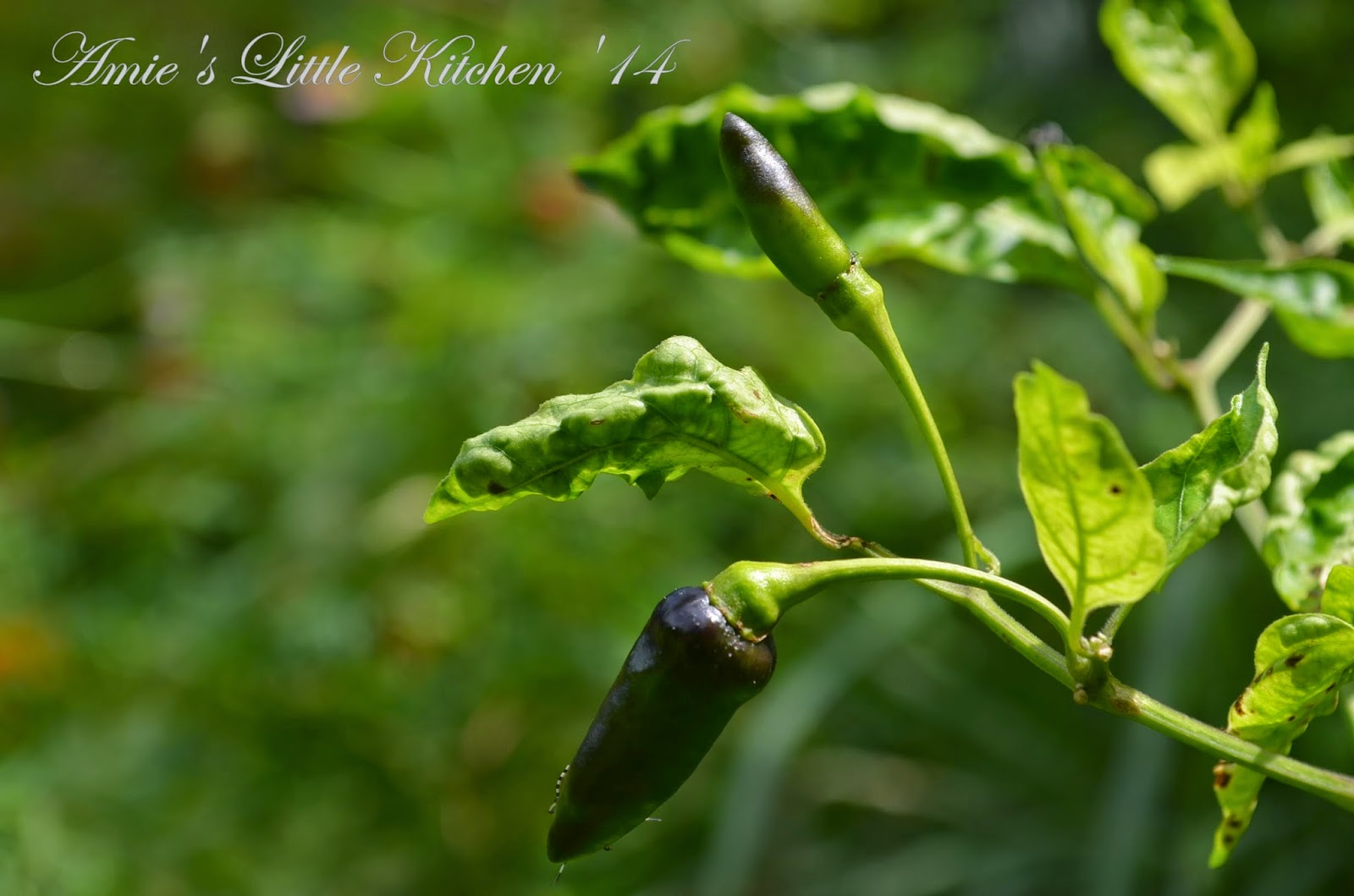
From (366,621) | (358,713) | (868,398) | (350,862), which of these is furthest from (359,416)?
(868,398)

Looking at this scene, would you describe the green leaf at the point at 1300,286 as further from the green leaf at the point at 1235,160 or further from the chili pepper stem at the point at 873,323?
the chili pepper stem at the point at 873,323

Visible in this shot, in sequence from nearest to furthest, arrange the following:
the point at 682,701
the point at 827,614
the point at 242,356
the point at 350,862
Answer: the point at 682,701 < the point at 350,862 < the point at 242,356 < the point at 827,614

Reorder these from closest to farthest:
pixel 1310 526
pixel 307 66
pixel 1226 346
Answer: pixel 1310 526 → pixel 1226 346 → pixel 307 66

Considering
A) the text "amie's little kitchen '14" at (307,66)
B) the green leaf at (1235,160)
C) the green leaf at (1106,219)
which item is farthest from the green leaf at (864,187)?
the text "amie's little kitchen '14" at (307,66)

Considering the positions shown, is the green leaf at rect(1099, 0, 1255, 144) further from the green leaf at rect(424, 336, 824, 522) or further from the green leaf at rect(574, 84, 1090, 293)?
the green leaf at rect(424, 336, 824, 522)

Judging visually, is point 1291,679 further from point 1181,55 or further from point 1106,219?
point 1181,55

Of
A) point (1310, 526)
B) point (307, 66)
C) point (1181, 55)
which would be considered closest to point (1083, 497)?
point (1310, 526)

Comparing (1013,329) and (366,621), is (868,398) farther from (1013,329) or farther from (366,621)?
(366,621)
